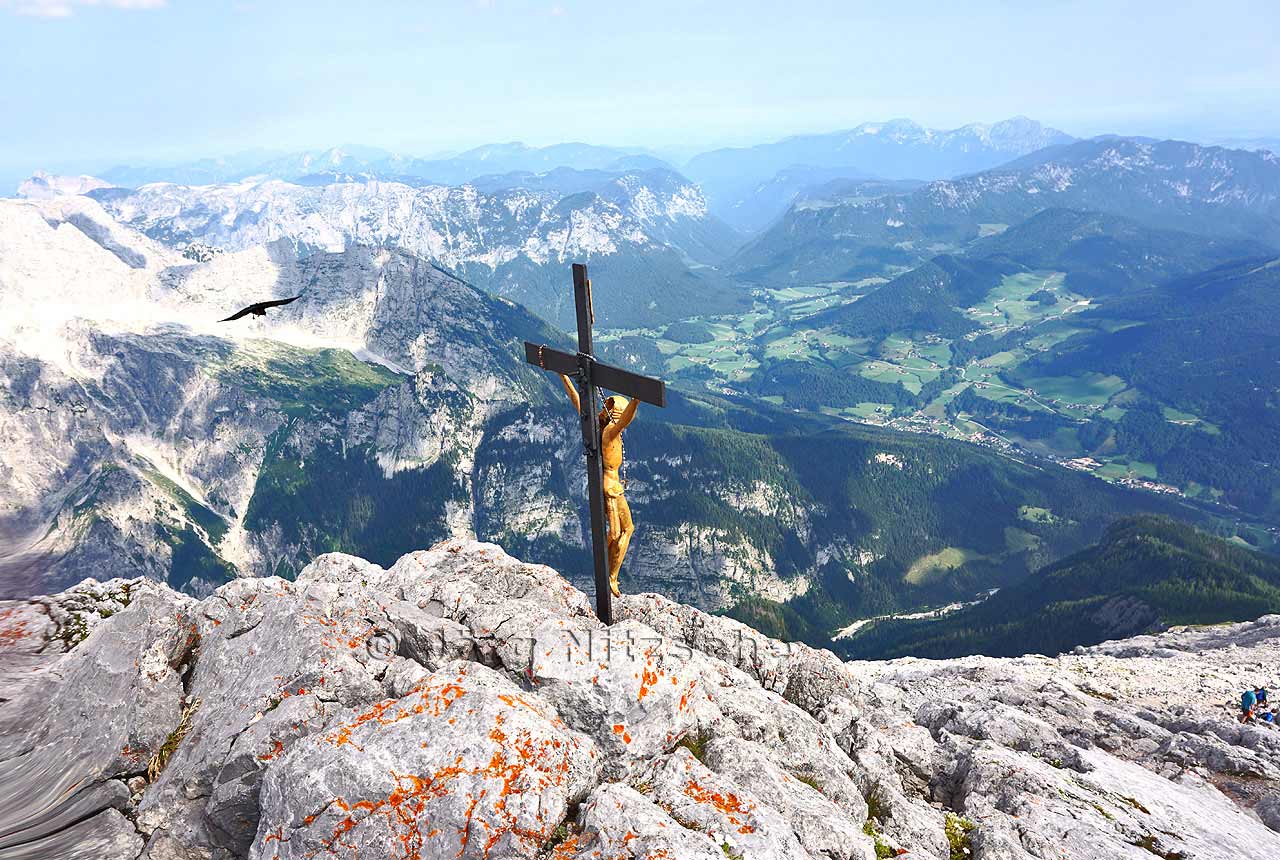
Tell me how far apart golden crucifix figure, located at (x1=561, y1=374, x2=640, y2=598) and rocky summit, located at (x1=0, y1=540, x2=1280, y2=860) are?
118 inches

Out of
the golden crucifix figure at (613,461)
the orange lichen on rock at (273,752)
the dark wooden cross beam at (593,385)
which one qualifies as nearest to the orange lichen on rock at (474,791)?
the orange lichen on rock at (273,752)

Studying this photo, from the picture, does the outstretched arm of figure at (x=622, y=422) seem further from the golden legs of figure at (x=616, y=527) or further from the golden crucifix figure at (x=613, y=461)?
the golden legs of figure at (x=616, y=527)

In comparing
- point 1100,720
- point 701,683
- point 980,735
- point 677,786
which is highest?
point 677,786

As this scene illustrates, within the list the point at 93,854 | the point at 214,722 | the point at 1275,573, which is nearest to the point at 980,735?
the point at 214,722

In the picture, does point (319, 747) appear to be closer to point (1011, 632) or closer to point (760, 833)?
point (760, 833)

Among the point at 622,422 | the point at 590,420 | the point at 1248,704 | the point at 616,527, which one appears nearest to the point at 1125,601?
the point at 1248,704

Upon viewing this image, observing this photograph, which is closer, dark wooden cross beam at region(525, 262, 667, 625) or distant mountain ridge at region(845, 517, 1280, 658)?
dark wooden cross beam at region(525, 262, 667, 625)

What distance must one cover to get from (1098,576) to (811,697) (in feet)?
700

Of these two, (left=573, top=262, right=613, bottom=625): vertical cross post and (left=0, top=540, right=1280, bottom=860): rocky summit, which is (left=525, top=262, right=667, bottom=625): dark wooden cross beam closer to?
(left=573, top=262, right=613, bottom=625): vertical cross post

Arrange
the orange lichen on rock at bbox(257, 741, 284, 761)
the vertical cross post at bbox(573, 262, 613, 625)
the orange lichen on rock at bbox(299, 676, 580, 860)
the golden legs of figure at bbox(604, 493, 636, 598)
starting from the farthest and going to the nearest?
the golden legs of figure at bbox(604, 493, 636, 598), the vertical cross post at bbox(573, 262, 613, 625), the orange lichen on rock at bbox(257, 741, 284, 761), the orange lichen on rock at bbox(299, 676, 580, 860)

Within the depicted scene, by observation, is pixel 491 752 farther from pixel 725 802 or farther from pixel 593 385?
pixel 593 385

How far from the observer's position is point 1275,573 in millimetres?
185375

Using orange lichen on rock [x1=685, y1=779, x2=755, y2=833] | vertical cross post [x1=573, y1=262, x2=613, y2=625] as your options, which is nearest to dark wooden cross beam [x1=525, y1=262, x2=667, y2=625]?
vertical cross post [x1=573, y1=262, x2=613, y2=625]

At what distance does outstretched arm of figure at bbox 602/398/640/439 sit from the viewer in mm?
19359
